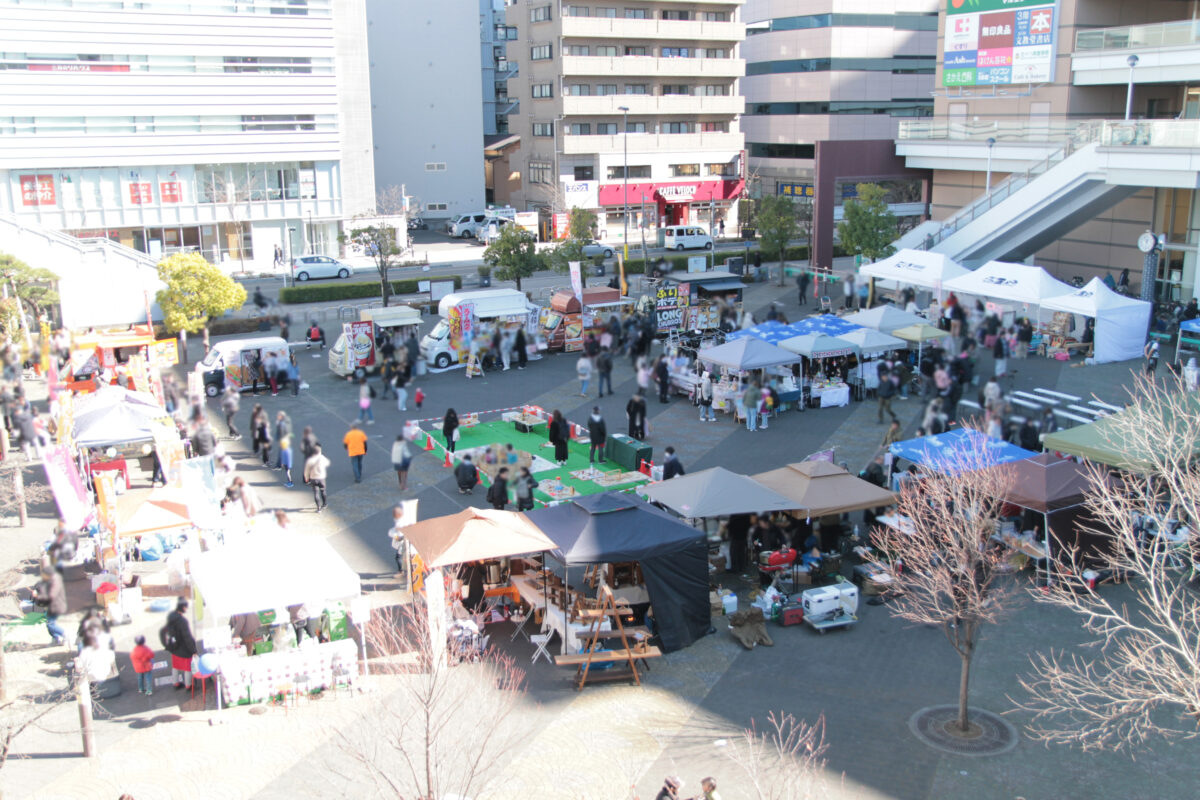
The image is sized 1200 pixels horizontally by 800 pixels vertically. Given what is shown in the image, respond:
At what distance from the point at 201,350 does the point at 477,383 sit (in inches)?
370

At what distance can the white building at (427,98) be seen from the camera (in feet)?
201

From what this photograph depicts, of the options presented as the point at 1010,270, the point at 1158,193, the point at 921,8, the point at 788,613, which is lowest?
the point at 788,613

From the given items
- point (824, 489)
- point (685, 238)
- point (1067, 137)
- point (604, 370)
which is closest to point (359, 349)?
point (604, 370)

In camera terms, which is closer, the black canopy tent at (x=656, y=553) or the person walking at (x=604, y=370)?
the black canopy tent at (x=656, y=553)

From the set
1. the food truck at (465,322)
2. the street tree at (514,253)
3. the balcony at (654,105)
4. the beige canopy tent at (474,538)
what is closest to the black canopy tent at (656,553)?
the beige canopy tent at (474,538)

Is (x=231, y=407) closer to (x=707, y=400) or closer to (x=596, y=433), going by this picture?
(x=596, y=433)

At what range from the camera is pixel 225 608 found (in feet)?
41.3

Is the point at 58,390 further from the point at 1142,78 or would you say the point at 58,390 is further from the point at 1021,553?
the point at 1142,78

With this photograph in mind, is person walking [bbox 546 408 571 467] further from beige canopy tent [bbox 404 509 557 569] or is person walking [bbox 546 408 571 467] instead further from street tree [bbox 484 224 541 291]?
street tree [bbox 484 224 541 291]

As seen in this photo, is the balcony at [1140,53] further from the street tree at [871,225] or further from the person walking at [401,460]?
the person walking at [401,460]

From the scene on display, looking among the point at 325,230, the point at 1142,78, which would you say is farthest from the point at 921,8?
the point at 325,230

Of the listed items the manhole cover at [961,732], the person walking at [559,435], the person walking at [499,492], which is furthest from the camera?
the person walking at [559,435]

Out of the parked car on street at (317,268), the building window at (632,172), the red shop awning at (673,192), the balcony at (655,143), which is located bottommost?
the parked car on street at (317,268)

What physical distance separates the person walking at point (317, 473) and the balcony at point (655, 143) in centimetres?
4187
